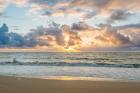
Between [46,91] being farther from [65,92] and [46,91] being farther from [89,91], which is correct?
[89,91]

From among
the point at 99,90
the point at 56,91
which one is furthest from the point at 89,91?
the point at 56,91

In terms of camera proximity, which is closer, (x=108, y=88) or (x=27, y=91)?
(x=27, y=91)

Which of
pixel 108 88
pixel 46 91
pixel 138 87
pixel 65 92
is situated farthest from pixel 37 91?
pixel 138 87

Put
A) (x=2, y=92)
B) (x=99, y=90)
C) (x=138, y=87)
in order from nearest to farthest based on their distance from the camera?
(x=2, y=92) < (x=99, y=90) < (x=138, y=87)

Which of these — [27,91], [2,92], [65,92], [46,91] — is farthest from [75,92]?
[2,92]

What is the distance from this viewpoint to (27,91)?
1040 centimetres

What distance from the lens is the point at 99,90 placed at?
11.0 metres

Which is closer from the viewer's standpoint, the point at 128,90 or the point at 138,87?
the point at 128,90

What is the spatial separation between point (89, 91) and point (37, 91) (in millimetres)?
1904

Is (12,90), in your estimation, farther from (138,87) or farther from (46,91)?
(138,87)

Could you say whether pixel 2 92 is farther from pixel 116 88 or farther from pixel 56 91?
pixel 116 88

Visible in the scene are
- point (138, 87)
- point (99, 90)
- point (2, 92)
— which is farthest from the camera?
point (138, 87)

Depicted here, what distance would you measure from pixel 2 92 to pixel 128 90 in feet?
15.4

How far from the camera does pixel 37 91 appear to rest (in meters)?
10.5
